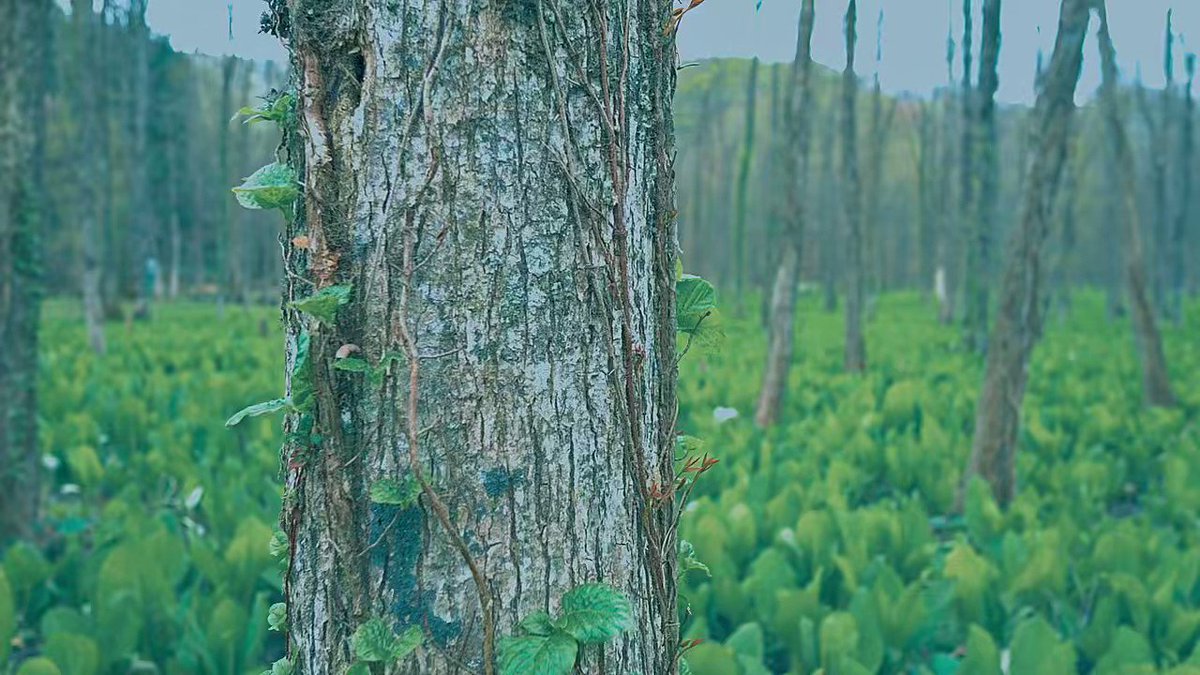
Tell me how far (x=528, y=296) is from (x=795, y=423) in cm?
577

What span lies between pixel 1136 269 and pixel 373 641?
7.52 m

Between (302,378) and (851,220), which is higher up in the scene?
(851,220)

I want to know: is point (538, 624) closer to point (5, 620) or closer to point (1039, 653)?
point (1039, 653)

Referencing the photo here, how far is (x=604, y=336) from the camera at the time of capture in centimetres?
111

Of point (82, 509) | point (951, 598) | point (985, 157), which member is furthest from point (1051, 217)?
point (985, 157)

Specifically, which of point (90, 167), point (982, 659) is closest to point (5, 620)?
point (982, 659)

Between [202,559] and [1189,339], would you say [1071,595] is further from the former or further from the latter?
[1189,339]

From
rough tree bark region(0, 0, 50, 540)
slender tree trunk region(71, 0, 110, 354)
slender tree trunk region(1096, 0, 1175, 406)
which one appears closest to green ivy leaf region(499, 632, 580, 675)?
rough tree bark region(0, 0, 50, 540)

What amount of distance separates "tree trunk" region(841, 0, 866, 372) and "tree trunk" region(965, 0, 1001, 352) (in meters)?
1.27

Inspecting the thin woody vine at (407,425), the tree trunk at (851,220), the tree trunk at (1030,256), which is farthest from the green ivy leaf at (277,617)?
the tree trunk at (851,220)

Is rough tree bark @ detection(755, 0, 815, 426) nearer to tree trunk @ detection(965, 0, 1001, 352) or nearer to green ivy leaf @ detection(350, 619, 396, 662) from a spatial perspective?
tree trunk @ detection(965, 0, 1001, 352)

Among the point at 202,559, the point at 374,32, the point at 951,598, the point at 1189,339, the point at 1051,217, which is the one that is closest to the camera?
the point at 374,32

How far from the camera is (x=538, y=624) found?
3.53 ft

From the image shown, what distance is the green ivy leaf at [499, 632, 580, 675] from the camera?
103cm
